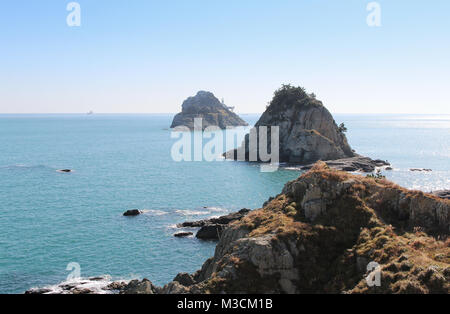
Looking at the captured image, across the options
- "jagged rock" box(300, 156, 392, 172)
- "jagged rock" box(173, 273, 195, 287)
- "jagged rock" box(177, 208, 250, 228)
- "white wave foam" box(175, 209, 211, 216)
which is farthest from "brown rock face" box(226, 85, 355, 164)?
"jagged rock" box(173, 273, 195, 287)

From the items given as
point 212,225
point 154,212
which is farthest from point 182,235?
point 154,212

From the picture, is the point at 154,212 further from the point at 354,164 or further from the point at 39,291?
the point at 354,164

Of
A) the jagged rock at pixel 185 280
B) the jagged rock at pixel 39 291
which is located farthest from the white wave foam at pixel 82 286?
the jagged rock at pixel 185 280

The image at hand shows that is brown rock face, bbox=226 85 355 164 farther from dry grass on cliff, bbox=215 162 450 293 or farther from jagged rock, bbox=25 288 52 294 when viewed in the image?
jagged rock, bbox=25 288 52 294

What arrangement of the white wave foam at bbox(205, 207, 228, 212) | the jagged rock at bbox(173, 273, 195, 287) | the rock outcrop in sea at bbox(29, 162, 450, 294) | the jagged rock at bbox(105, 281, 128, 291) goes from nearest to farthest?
1. the rock outcrop in sea at bbox(29, 162, 450, 294)
2. the jagged rock at bbox(173, 273, 195, 287)
3. the jagged rock at bbox(105, 281, 128, 291)
4. the white wave foam at bbox(205, 207, 228, 212)

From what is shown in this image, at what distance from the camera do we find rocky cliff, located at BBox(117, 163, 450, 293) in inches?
1147

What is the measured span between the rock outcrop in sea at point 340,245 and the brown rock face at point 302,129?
107882 mm

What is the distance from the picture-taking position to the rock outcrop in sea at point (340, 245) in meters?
29.0

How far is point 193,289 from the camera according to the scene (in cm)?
3050

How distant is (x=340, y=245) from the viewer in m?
33.7

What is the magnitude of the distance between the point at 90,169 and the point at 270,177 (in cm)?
6020

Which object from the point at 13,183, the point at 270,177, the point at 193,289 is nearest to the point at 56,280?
the point at 193,289

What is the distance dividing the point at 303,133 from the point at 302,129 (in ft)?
11.2

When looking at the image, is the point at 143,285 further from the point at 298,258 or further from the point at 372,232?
the point at 372,232
